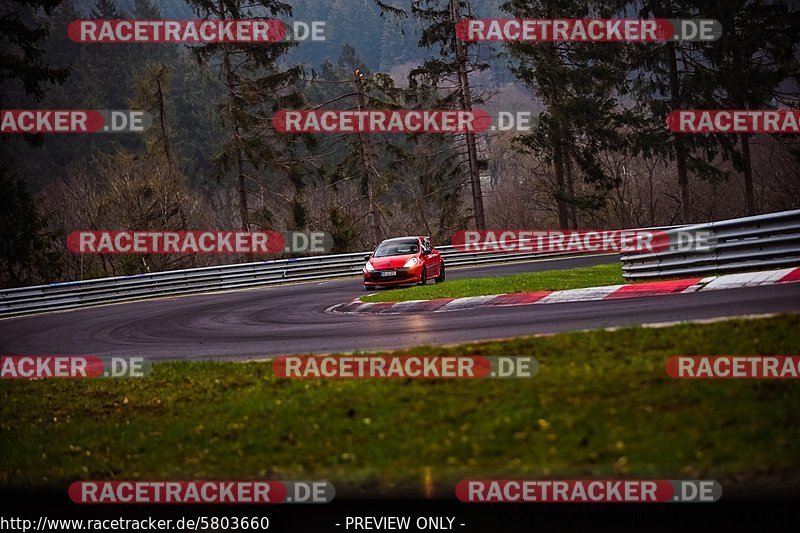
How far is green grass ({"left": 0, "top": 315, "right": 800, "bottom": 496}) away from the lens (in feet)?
18.4

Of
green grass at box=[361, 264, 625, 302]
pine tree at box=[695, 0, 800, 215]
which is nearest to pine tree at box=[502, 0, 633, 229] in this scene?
pine tree at box=[695, 0, 800, 215]

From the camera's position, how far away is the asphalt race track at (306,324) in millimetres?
10234

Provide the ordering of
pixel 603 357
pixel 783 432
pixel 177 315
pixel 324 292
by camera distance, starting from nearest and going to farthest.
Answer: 1. pixel 783 432
2. pixel 603 357
3. pixel 177 315
4. pixel 324 292

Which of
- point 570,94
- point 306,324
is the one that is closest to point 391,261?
point 306,324

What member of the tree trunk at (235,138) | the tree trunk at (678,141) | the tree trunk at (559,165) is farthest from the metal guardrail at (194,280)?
the tree trunk at (678,141)

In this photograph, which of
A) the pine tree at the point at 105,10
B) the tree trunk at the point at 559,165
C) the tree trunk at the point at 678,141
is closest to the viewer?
the tree trunk at the point at 678,141

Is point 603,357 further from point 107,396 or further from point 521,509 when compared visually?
point 107,396

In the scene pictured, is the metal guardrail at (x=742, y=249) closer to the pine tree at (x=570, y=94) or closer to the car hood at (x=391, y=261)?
the car hood at (x=391, y=261)

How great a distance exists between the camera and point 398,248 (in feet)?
73.6

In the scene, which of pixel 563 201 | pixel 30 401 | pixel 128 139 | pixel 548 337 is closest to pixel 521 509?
pixel 548 337

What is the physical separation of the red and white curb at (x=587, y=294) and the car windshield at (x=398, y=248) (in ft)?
14.4

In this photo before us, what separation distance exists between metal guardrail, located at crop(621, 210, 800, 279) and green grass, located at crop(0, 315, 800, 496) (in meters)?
5.75

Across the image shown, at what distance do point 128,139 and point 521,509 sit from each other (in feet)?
221

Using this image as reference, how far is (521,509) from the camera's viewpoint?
18.8 ft
